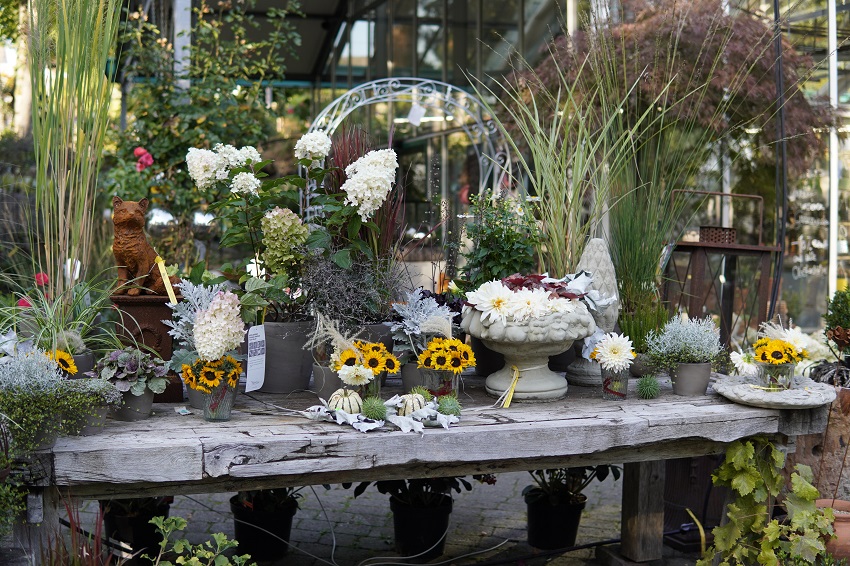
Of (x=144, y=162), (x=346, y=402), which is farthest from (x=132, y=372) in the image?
(x=144, y=162)

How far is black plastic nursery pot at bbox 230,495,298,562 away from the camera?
3.35 meters

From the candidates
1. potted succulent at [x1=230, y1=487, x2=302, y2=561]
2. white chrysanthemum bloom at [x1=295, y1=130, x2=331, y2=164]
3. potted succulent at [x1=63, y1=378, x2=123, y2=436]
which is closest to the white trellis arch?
potted succulent at [x1=230, y1=487, x2=302, y2=561]

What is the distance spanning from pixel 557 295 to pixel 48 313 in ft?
4.50

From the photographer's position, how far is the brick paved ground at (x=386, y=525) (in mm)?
3512

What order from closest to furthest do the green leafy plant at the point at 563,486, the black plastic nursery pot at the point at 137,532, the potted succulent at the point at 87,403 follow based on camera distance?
1. the potted succulent at the point at 87,403
2. the black plastic nursery pot at the point at 137,532
3. the green leafy plant at the point at 563,486

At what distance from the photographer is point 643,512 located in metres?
3.24

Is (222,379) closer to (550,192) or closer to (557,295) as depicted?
(557,295)

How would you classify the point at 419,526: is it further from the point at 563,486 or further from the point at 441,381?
the point at 441,381

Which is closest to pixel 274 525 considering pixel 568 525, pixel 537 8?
pixel 568 525

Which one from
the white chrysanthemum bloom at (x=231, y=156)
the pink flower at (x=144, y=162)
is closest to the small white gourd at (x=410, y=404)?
the white chrysanthemum bloom at (x=231, y=156)

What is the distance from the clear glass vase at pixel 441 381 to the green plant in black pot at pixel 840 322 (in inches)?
61.2

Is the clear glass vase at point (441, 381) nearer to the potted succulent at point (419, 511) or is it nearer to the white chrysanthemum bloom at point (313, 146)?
the white chrysanthemum bloom at point (313, 146)

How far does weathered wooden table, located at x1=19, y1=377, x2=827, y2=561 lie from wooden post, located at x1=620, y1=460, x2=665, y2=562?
0.55 m

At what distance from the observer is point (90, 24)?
2539 millimetres
